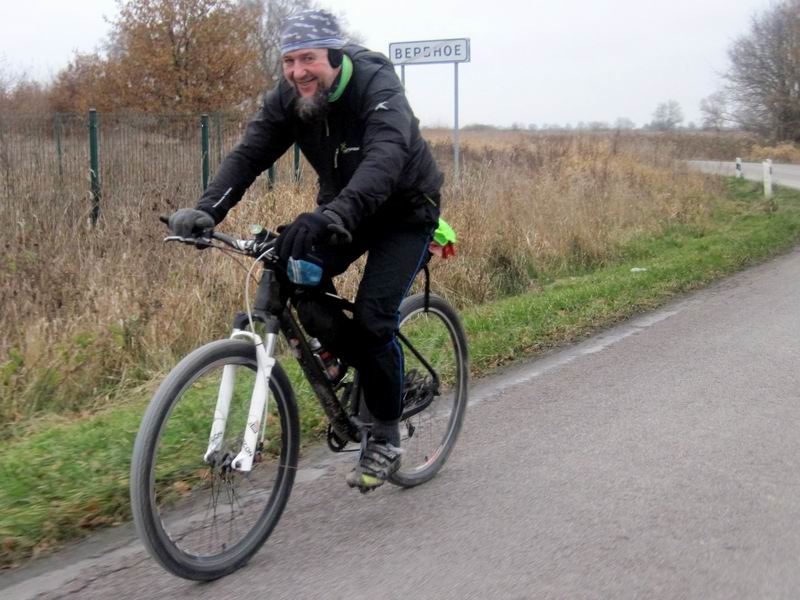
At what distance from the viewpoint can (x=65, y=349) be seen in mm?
6449

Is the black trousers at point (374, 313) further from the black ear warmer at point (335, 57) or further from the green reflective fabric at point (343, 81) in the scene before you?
the black ear warmer at point (335, 57)

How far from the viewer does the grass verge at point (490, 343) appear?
3826 millimetres

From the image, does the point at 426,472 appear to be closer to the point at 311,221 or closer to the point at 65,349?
the point at 311,221

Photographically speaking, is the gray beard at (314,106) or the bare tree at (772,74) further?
the bare tree at (772,74)

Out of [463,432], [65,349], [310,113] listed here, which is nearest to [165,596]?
[310,113]

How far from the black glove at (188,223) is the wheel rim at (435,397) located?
1.26 metres

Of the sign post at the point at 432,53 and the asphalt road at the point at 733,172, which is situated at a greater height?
the sign post at the point at 432,53

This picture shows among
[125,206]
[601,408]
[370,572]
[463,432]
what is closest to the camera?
[370,572]

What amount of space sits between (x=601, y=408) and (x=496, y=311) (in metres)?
2.94

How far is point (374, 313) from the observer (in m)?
3.80

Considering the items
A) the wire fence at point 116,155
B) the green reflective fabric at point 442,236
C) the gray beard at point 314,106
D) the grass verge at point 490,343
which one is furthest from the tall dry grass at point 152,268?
the gray beard at point 314,106

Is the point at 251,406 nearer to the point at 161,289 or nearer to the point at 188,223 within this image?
the point at 188,223

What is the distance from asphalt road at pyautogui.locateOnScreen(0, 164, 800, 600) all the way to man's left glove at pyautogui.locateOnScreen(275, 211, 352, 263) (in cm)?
120

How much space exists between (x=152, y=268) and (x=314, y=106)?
494 cm
